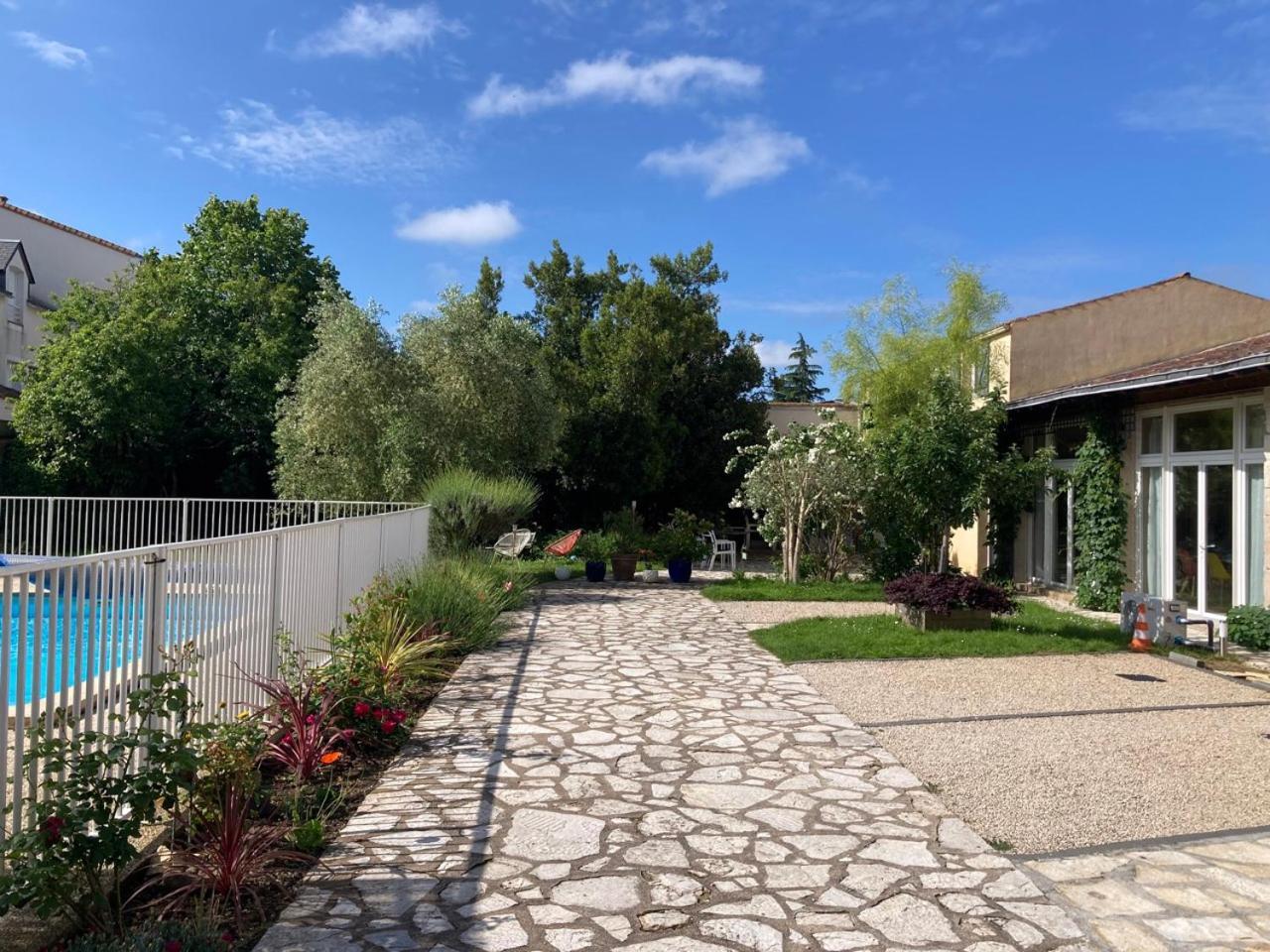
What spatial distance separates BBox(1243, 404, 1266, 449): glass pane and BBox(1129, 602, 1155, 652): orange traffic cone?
2.21 meters

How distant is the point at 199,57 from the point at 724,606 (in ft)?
32.7

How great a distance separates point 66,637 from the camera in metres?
3.45

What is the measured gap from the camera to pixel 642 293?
24500mm

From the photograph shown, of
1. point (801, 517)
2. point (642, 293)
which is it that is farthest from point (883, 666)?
point (642, 293)

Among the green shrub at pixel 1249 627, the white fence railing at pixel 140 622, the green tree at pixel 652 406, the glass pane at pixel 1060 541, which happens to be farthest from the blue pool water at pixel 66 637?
the green tree at pixel 652 406

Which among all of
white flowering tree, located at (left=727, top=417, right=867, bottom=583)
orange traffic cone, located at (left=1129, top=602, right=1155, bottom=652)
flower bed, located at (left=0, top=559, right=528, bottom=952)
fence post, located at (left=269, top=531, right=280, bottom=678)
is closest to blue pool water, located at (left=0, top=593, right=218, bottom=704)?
flower bed, located at (left=0, top=559, right=528, bottom=952)

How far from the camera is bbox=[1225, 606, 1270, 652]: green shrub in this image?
933 centimetres

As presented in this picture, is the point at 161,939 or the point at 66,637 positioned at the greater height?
the point at 66,637

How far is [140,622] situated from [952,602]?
877cm

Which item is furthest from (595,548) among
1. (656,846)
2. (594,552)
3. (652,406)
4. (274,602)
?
(656,846)

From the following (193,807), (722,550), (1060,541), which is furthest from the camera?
(722,550)

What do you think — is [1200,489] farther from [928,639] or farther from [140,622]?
[140,622]

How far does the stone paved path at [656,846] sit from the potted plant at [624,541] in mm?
9804

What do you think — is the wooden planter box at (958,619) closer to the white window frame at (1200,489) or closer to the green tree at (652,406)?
the white window frame at (1200,489)
